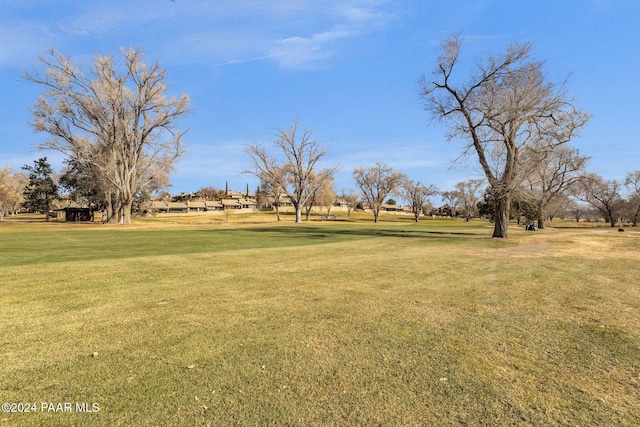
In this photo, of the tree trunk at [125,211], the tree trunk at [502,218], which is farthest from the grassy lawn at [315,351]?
the tree trunk at [125,211]

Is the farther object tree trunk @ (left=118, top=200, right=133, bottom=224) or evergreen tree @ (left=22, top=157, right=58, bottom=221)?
evergreen tree @ (left=22, top=157, right=58, bottom=221)

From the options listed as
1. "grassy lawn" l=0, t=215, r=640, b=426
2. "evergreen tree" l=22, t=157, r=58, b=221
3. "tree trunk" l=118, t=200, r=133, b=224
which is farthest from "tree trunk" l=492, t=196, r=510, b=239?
"evergreen tree" l=22, t=157, r=58, b=221

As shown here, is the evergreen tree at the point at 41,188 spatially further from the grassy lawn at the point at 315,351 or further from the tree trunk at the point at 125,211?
the grassy lawn at the point at 315,351

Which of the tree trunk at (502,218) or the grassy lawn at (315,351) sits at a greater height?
the tree trunk at (502,218)

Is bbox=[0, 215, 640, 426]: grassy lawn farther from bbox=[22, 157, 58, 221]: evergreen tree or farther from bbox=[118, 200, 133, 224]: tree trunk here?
bbox=[22, 157, 58, 221]: evergreen tree

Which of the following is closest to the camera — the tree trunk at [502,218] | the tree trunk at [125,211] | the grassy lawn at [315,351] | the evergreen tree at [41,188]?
the grassy lawn at [315,351]

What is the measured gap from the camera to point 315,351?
14.4 feet

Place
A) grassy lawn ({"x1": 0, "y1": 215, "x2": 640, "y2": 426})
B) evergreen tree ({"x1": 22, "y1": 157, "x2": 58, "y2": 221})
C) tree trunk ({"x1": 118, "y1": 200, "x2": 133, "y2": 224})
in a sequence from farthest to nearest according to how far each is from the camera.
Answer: evergreen tree ({"x1": 22, "y1": 157, "x2": 58, "y2": 221}) < tree trunk ({"x1": 118, "y1": 200, "x2": 133, "y2": 224}) < grassy lawn ({"x1": 0, "y1": 215, "x2": 640, "y2": 426})

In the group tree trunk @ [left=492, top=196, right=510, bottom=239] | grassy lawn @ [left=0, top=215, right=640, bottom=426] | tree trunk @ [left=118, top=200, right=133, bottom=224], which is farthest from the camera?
tree trunk @ [left=118, top=200, right=133, bottom=224]

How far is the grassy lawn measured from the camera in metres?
3.17

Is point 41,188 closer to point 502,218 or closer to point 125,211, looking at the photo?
point 125,211

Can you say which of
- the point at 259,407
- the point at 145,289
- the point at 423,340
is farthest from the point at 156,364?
the point at 145,289

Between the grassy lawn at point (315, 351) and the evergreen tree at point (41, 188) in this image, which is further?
the evergreen tree at point (41, 188)

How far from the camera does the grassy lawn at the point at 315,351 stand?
125 inches
